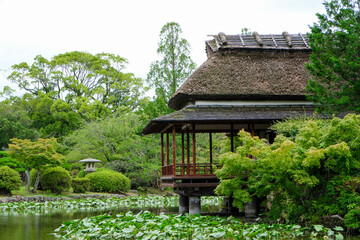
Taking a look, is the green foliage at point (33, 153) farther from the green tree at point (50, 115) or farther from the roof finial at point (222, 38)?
the green tree at point (50, 115)

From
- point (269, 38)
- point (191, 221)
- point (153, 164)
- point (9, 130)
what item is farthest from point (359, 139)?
point (9, 130)

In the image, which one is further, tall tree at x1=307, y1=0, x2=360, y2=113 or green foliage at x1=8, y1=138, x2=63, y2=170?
green foliage at x1=8, y1=138, x2=63, y2=170

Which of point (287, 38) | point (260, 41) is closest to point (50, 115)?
point (260, 41)

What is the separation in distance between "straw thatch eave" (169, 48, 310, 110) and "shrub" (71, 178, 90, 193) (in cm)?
967

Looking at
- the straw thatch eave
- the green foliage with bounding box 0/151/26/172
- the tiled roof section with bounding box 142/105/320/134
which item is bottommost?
the green foliage with bounding box 0/151/26/172

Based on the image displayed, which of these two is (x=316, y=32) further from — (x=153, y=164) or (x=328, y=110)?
(x=153, y=164)

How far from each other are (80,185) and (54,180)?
205 cm

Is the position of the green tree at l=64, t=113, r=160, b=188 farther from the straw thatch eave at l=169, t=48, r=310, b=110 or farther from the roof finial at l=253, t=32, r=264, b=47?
the roof finial at l=253, t=32, r=264, b=47

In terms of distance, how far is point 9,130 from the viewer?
3684cm

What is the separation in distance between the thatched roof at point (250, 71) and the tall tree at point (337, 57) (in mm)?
1764

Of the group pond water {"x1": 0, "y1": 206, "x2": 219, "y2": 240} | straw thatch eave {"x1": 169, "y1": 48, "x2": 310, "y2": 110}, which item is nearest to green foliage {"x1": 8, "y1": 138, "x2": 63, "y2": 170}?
pond water {"x1": 0, "y1": 206, "x2": 219, "y2": 240}

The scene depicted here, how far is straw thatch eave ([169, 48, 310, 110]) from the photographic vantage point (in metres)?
17.8

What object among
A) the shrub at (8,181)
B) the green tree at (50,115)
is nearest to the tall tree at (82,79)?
the green tree at (50,115)

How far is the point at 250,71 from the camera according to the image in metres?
19.2
